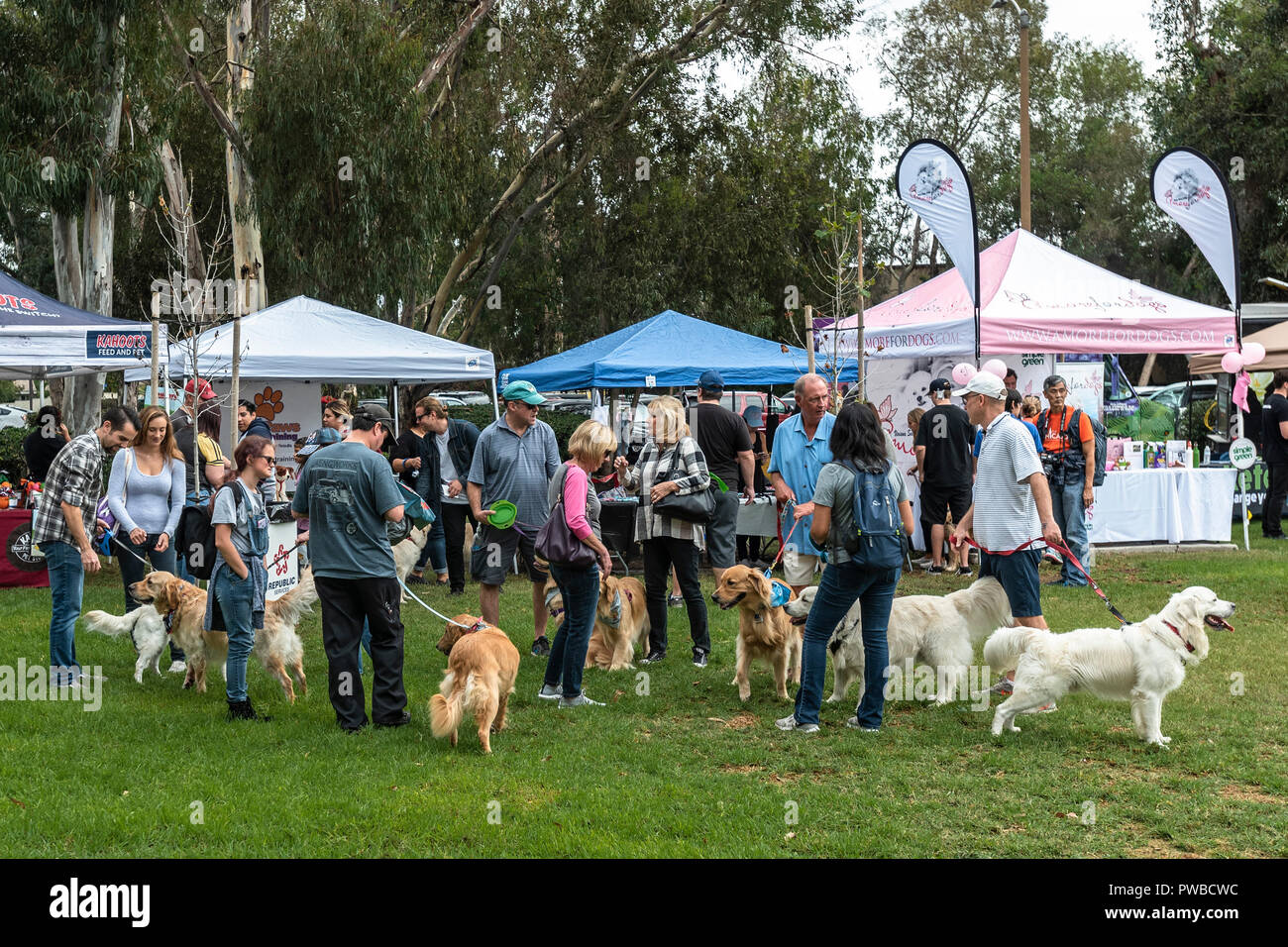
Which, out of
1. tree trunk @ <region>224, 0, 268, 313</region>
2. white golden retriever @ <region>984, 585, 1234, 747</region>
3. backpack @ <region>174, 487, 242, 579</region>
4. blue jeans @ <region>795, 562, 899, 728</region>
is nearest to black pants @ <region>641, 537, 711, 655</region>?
blue jeans @ <region>795, 562, 899, 728</region>

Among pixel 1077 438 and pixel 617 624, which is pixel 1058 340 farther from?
pixel 617 624

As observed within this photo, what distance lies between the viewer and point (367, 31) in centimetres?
1938

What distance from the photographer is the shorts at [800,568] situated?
7.39m

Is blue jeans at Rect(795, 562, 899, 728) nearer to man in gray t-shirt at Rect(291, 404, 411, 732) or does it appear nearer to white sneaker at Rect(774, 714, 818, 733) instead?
white sneaker at Rect(774, 714, 818, 733)

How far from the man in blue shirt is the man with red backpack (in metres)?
4.52

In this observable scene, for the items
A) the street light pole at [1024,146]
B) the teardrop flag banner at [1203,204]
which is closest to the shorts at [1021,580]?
the teardrop flag banner at [1203,204]

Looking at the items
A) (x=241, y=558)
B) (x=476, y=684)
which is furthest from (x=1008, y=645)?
(x=241, y=558)

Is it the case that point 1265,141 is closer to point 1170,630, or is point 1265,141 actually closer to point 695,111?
point 695,111

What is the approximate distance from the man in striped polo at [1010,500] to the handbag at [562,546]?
2.31 meters

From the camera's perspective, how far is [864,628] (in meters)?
6.15

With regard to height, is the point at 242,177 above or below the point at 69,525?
above

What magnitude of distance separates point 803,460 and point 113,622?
15.1 ft

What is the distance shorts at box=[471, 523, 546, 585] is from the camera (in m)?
7.58

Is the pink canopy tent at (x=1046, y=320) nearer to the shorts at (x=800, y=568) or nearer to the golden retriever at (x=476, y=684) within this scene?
the shorts at (x=800, y=568)
